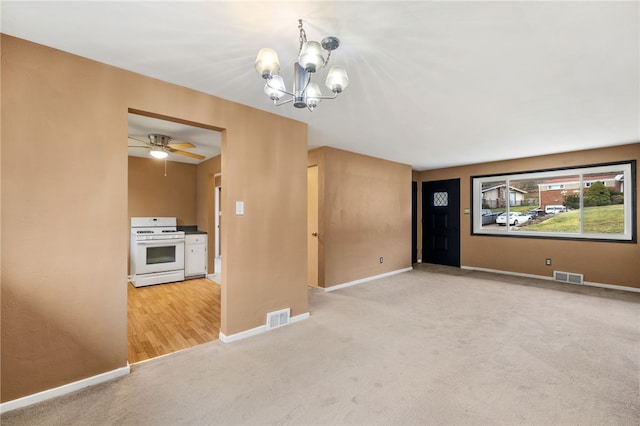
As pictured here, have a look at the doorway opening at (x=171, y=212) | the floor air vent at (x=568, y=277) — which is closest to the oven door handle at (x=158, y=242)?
the doorway opening at (x=171, y=212)

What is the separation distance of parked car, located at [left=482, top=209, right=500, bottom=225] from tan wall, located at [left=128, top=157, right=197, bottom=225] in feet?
21.8

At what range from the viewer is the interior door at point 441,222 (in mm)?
6512

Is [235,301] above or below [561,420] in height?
above

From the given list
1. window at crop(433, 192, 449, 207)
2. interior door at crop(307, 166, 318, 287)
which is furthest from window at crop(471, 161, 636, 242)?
interior door at crop(307, 166, 318, 287)

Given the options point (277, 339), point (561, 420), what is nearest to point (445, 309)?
point (561, 420)

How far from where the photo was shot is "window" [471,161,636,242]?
456 cm

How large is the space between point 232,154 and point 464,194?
18.3 ft

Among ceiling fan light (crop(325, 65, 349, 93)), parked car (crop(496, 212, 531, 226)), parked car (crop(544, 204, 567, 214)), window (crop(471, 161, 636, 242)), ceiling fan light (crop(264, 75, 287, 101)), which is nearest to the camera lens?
ceiling fan light (crop(325, 65, 349, 93))

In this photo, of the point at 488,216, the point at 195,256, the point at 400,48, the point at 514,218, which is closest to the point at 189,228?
the point at 195,256

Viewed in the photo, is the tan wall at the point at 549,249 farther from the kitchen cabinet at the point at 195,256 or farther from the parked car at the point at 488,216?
the kitchen cabinet at the point at 195,256

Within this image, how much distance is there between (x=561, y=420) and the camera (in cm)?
169

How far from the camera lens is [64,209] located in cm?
192

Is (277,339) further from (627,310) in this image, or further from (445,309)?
(627,310)

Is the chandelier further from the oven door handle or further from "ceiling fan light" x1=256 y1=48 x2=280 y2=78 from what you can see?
the oven door handle
